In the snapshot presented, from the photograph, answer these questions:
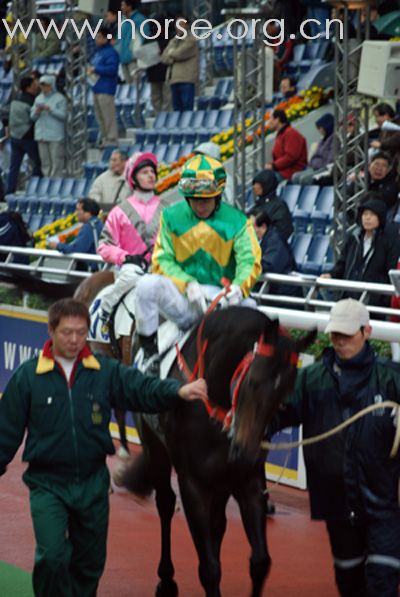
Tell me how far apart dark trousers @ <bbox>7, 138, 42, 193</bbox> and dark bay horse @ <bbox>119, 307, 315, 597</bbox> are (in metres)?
16.0

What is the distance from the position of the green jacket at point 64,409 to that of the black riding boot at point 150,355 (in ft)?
4.94

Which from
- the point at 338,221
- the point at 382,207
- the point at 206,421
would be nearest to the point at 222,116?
the point at 338,221

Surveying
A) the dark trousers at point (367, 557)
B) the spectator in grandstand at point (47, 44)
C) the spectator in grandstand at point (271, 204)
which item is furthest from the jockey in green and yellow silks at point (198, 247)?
the spectator in grandstand at point (47, 44)

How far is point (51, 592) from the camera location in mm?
6953

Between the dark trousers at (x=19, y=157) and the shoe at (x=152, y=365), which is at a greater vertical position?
the shoe at (x=152, y=365)

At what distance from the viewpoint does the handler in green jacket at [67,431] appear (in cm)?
696

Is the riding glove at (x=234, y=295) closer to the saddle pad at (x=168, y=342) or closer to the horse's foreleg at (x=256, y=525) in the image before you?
the saddle pad at (x=168, y=342)

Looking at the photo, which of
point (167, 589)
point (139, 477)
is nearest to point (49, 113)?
point (139, 477)

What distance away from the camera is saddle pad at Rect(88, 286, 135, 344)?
10.7 meters

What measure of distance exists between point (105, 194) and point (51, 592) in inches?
419

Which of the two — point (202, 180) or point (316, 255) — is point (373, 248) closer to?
point (202, 180)

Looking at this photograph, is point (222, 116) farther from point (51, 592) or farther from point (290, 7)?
point (51, 592)

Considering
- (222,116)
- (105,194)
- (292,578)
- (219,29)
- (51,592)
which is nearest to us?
(51,592)

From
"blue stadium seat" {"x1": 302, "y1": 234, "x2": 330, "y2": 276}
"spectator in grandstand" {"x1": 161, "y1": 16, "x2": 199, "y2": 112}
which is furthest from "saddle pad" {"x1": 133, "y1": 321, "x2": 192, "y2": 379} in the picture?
"spectator in grandstand" {"x1": 161, "y1": 16, "x2": 199, "y2": 112}
